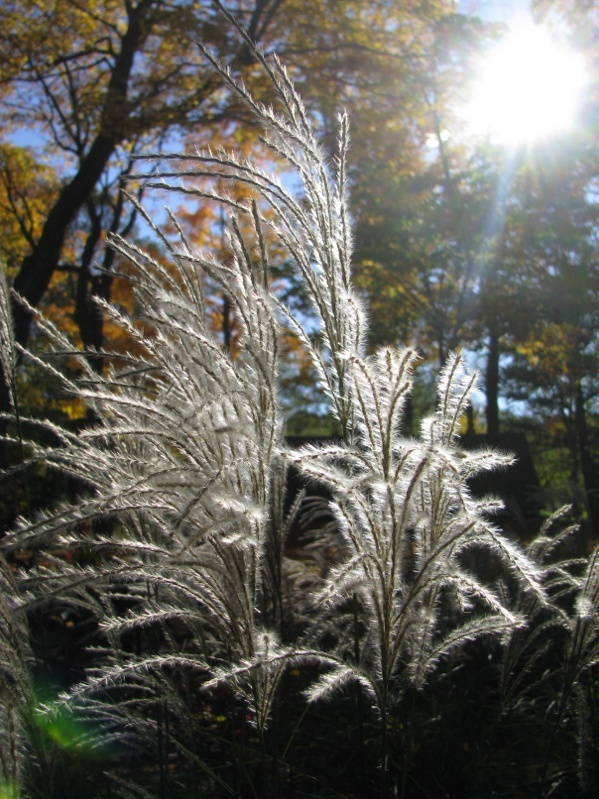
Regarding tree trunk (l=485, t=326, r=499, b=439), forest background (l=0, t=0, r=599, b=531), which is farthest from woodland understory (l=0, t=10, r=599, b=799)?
tree trunk (l=485, t=326, r=499, b=439)

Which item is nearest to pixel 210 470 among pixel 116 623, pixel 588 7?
pixel 116 623

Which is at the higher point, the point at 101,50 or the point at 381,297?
the point at 101,50

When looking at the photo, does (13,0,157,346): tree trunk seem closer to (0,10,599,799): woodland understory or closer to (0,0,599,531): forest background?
(0,0,599,531): forest background

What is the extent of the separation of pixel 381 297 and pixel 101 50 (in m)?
6.92

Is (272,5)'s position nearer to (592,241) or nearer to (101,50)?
(101,50)

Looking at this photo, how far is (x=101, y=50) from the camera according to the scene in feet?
34.5

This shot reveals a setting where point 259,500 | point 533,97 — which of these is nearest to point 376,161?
point 533,97

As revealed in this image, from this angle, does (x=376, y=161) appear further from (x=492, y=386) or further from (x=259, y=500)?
(x=259, y=500)

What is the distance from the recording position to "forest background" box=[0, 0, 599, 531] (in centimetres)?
956

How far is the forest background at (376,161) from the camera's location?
9562mm

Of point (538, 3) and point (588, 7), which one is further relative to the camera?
point (538, 3)

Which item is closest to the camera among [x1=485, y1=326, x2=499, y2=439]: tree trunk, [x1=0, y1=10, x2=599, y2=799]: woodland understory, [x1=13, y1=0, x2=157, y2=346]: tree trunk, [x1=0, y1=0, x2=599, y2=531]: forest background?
[x1=0, y1=10, x2=599, y2=799]: woodland understory

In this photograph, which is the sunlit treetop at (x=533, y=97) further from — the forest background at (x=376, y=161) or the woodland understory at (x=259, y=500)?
the woodland understory at (x=259, y=500)

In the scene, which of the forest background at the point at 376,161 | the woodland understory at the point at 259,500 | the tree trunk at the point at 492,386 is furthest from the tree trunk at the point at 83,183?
the tree trunk at the point at 492,386
